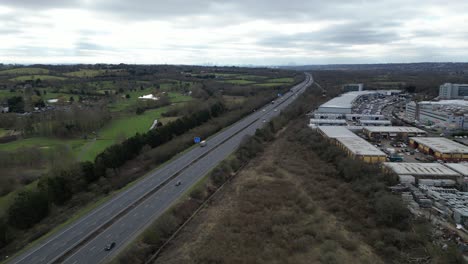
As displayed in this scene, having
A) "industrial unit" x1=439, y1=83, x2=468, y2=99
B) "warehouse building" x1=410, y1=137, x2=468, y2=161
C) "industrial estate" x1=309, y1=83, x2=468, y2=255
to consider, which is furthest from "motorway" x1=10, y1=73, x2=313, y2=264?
"industrial unit" x1=439, y1=83, x2=468, y2=99

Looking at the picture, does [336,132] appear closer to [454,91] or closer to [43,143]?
[43,143]

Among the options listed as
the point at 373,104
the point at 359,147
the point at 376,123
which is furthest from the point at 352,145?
the point at 373,104

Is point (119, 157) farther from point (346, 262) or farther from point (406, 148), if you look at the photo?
point (406, 148)

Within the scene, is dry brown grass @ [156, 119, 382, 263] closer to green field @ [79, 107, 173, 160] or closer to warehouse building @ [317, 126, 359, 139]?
warehouse building @ [317, 126, 359, 139]

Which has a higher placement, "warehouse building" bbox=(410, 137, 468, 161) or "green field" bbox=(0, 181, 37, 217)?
"warehouse building" bbox=(410, 137, 468, 161)

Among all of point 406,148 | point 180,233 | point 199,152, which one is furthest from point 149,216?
point 406,148

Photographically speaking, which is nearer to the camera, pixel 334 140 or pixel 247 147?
pixel 247 147

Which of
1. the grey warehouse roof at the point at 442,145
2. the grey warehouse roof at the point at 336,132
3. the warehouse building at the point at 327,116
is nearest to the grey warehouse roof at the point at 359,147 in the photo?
the grey warehouse roof at the point at 336,132
